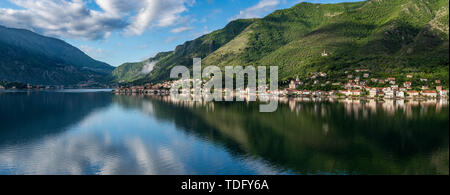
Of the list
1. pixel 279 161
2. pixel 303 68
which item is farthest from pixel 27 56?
pixel 279 161

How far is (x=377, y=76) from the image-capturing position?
59688 millimetres

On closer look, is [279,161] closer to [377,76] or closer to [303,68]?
[377,76]

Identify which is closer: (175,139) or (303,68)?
(175,139)

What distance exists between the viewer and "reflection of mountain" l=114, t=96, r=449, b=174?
535 inches

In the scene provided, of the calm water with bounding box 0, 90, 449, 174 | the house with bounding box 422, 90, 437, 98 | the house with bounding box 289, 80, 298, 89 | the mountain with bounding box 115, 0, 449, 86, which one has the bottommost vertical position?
the calm water with bounding box 0, 90, 449, 174

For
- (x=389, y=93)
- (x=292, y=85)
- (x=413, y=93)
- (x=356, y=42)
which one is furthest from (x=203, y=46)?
(x=413, y=93)

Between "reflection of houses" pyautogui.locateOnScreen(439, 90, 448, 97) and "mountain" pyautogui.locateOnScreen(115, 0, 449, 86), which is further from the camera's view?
"mountain" pyautogui.locateOnScreen(115, 0, 449, 86)

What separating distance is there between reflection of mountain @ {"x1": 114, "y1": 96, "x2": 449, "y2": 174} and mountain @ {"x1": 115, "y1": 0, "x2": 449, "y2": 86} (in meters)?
22.4

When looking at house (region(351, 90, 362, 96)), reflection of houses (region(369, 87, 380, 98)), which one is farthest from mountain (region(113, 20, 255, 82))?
reflection of houses (region(369, 87, 380, 98))

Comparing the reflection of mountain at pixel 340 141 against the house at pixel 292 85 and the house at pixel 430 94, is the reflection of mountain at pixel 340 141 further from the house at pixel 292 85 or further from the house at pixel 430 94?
the house at pixel 292 85

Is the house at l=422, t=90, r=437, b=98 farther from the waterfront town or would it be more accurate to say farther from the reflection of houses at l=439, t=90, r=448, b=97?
the reflection of houses at l=439, t=90, r=448, b=97

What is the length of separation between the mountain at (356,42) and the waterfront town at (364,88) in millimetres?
1609
